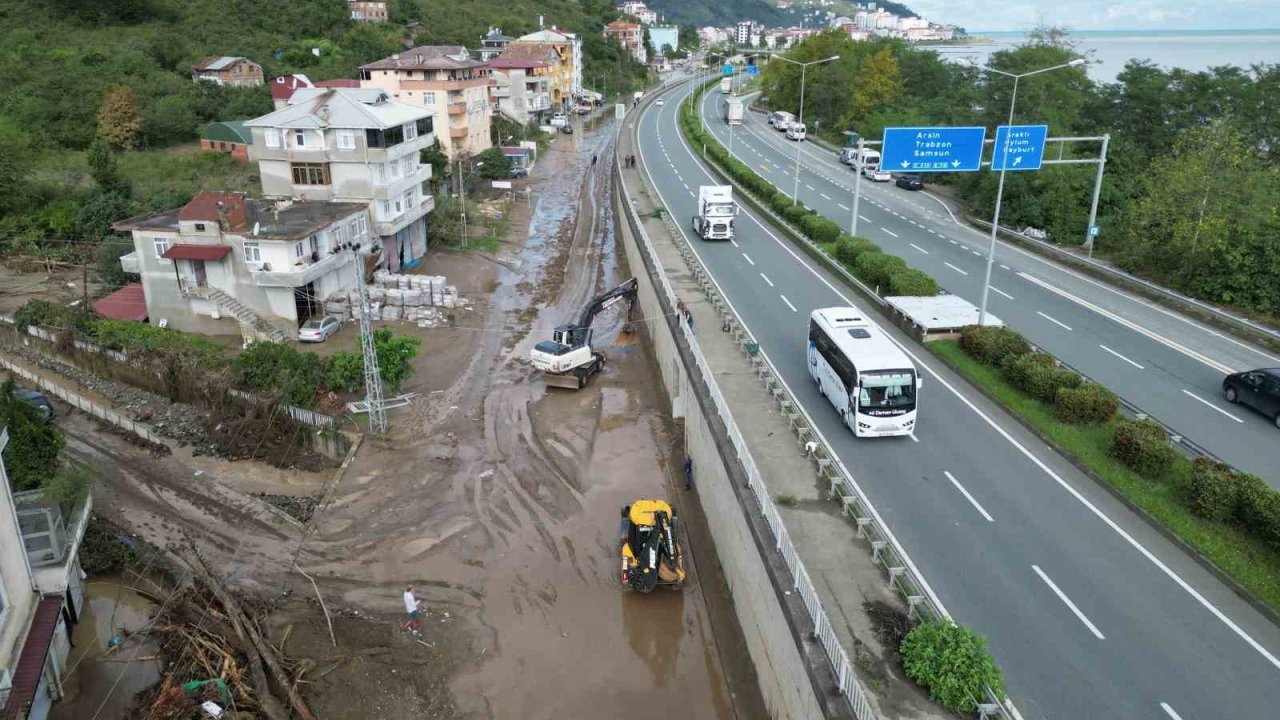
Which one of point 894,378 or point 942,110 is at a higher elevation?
point 942,110

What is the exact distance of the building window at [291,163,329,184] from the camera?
131 feet

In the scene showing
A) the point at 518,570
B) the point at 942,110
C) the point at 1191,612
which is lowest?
the point at 518,570

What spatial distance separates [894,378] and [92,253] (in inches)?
1763

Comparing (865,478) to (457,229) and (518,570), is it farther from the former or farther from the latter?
(457,229)

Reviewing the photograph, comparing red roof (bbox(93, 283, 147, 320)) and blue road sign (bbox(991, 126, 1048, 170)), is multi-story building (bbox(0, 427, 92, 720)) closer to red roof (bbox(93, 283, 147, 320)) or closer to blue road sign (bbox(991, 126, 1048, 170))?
red roof (bbox(93, 283, 147, 320))

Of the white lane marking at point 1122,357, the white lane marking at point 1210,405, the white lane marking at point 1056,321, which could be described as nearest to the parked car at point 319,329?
the white lane marking at point 1056,321

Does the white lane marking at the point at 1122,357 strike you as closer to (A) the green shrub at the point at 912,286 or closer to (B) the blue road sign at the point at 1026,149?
(A) the green shrub at the point at 912,286

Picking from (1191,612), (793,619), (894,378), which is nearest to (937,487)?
(894,378)

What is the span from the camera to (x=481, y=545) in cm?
2091

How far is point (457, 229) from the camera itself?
49.9m

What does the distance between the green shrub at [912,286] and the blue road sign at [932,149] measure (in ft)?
28.2

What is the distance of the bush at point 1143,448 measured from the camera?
18.0m

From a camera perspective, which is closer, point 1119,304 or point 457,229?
point 1119,304

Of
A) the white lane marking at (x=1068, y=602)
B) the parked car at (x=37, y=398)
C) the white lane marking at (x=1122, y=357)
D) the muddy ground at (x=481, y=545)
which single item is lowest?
the muddy ground at (x=481, y=545)
